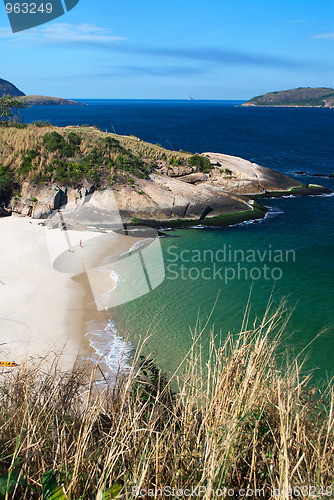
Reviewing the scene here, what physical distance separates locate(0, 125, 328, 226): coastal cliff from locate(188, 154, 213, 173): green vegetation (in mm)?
1356

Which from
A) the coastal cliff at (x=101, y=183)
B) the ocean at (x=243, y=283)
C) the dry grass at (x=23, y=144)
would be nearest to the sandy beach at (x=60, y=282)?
the ocean at (x=243, y=283)

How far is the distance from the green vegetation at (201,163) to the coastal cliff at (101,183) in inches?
53.4

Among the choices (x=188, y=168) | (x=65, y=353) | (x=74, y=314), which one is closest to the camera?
(x=65, y=353)

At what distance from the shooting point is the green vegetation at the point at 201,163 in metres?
34.2

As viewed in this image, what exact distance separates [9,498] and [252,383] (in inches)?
78.9

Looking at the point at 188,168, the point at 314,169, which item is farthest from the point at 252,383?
the point at 314,169

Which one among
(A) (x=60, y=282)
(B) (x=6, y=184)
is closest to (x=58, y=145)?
(B) (x=6, y=184)

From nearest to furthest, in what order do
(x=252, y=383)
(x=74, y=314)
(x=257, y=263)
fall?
1. (x=252, y=383)
2. (x=74, y=314)
3. (x=257, y=263)

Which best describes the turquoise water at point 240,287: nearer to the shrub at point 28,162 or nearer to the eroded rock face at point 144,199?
the eroded rock face at point 144,199

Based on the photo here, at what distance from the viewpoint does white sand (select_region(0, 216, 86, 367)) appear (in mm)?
11797

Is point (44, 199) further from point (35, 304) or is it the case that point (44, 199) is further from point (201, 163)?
point (201, 163)

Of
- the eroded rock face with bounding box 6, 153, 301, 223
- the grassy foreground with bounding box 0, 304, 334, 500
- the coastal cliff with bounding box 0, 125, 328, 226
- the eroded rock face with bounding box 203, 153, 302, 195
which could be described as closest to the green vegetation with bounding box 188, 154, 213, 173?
the eroded rock face with bounding box 203, 153, 302, 195

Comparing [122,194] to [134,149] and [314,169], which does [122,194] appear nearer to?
[134,149]

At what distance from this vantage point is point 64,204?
25297mm
